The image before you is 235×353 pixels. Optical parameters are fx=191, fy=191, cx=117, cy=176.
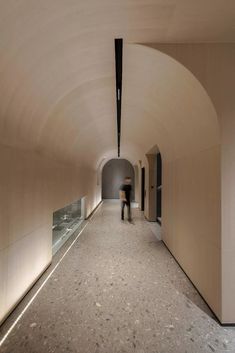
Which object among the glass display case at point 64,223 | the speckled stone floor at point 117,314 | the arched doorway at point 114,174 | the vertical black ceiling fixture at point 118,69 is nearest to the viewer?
the speckled stone floor at point 117,314

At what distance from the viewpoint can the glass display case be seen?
15.2 feet

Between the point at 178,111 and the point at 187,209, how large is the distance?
1.55m

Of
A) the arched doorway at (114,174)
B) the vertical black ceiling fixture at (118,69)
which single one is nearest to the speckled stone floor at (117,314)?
the vertical black ceiling fixture at (118,69)

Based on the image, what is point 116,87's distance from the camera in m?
3.48

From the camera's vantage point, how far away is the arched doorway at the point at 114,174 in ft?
53.9

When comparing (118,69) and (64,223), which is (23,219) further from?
(64,223)

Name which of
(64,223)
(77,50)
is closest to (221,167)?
(77,50)

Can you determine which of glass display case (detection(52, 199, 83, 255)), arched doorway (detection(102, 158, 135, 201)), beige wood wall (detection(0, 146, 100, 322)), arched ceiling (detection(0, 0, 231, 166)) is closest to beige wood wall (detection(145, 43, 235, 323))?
arched ceiling (detection(0, 0, 231, 166))

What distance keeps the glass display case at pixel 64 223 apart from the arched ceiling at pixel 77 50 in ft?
7.53

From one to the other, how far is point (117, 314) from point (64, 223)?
12.9 feet

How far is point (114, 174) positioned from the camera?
1655 cm

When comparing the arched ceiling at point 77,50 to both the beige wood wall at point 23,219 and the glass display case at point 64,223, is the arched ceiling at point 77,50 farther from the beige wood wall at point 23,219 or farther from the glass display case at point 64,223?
the glass display case at point 64,223

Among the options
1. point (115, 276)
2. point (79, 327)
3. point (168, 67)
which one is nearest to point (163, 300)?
point (115, 276)

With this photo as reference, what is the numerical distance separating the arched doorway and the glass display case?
892 cm
